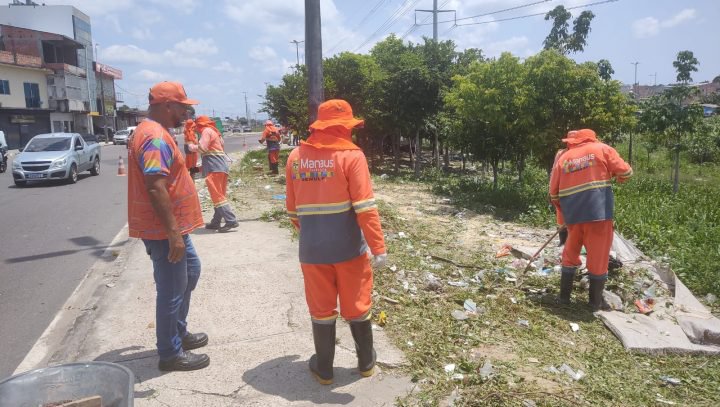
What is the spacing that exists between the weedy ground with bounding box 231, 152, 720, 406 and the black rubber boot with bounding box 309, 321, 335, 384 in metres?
0.53

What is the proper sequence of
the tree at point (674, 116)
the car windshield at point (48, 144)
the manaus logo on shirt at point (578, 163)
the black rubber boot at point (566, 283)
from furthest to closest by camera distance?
1. the car windshield at point (48, 144)
2. the tree at point (674, 116)
3. the black rubber boot at point (566, 283)
4. the manaus logo on shirt at point (578, 163)

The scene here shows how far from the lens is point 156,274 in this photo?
3.51 m

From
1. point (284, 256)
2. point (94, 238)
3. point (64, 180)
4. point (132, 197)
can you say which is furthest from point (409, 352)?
point (64, 180)

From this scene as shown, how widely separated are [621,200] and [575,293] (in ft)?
20.1

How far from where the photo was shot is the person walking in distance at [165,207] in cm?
325

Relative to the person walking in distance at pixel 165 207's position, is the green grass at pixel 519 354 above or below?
below

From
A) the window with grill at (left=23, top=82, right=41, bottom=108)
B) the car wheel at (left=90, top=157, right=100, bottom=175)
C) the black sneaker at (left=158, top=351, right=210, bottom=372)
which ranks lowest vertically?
the black sneaker at (left=158, top=351, right=210, bottom=372)

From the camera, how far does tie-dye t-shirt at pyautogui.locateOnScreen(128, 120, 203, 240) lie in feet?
10.7

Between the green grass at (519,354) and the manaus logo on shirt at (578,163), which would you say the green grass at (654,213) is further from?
the manaus logo on shirt at (578,163)

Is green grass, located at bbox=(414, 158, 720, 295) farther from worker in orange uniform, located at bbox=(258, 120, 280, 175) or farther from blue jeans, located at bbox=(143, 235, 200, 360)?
blue jeans, located at bbox=(143, 235, 200, 360)

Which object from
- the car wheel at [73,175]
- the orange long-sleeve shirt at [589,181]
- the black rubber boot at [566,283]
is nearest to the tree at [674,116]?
the orange long-sleeve shirt at [589,181]

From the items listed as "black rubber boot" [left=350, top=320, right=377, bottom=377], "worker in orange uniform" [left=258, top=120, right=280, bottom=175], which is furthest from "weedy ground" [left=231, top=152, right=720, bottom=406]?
"worker in orange uniform" [left=258, top=120, right=280, bottom=175]

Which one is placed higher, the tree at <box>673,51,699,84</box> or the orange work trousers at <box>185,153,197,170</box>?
the tree at <box>673,51,699,84</box>

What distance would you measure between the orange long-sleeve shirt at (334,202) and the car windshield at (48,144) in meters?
15.5
